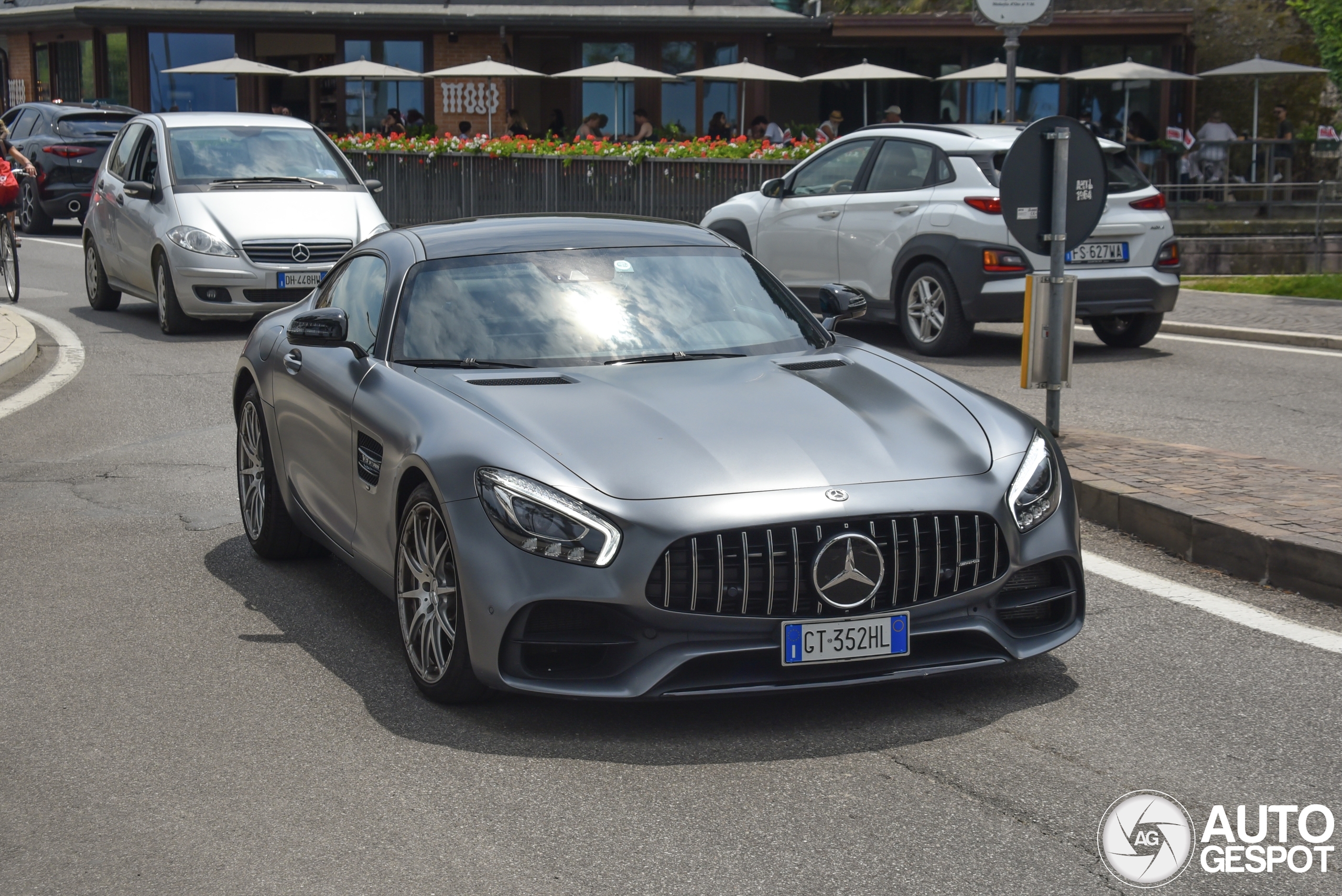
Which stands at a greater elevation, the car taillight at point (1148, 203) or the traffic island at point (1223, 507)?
the car taillight at point (1148, 203)

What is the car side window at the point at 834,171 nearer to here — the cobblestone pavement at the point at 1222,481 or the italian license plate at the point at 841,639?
the cobblestone pavement at the point at 1222,481

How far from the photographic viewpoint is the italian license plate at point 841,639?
Result: 4547 mm

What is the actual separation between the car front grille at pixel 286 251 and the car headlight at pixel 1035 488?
394 inches

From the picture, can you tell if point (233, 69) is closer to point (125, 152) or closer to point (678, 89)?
point (678, 89)

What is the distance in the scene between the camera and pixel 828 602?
14.9 feet

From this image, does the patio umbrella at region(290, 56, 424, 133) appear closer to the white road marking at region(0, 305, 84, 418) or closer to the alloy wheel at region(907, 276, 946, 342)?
the white road marking at region(0, 305, 84, 418)

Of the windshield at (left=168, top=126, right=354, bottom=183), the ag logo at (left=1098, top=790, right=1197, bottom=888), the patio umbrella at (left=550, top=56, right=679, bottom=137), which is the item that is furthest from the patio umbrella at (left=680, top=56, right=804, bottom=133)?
the ag logo at (left=1098, top=790, right=1197, bottom=888)

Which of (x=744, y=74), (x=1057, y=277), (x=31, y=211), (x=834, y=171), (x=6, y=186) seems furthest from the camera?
(x=744, y=74)

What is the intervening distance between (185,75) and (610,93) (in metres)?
10.2

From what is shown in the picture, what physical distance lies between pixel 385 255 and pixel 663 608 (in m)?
2.33

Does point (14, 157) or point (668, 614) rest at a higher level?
point (14, 157)

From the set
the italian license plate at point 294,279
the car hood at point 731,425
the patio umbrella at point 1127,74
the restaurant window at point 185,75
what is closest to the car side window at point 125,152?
the italian license plate at point 294,279

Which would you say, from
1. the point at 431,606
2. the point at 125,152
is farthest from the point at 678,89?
the point at 431,606

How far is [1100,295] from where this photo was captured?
1270 cm
